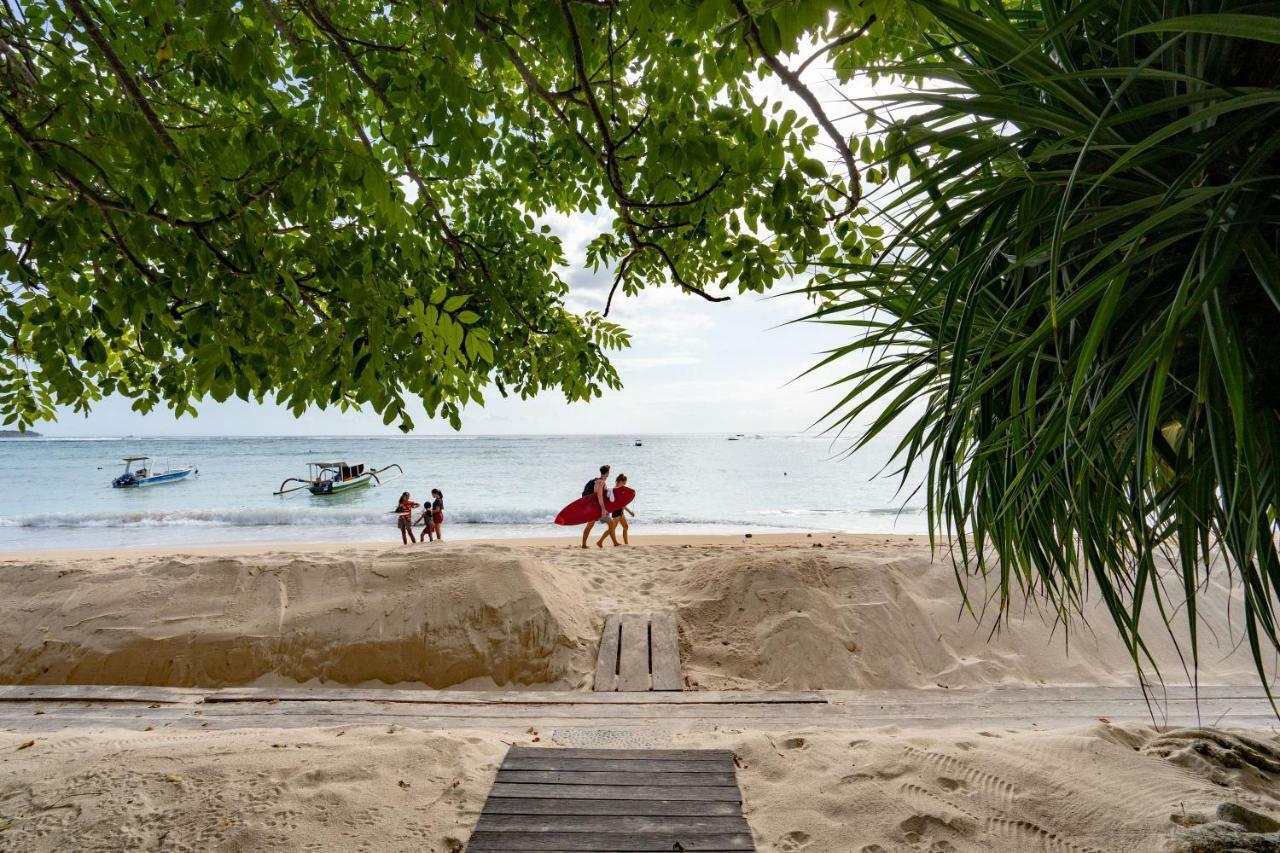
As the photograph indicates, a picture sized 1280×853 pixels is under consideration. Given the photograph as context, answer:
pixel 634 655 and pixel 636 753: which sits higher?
pixel 636 753

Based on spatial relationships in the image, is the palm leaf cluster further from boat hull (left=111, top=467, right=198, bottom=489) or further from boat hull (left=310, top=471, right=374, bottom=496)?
boat hull (left=111, top=467, right=198, bottom=489)

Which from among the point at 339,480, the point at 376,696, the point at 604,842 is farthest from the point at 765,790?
the point at 339,480

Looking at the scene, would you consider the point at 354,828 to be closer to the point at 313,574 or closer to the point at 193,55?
the point at 193,55

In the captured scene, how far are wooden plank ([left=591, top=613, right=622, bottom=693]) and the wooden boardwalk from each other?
1.71 feet

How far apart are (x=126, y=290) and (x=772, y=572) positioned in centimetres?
559

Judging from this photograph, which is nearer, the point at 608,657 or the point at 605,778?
the point at 605,778

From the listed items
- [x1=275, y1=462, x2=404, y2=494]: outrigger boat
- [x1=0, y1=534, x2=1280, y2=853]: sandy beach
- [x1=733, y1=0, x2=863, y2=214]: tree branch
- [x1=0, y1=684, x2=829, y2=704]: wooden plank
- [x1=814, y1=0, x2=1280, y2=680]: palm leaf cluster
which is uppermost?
[x1=733, y1=0, x2=863, y2=214]: tree branch

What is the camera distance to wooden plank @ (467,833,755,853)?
2324 mm

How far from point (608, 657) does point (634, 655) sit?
0.74 ft

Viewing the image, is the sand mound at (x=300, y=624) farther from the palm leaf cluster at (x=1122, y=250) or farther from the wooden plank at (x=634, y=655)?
the palm leaf cluster at (x=1122, y=250)

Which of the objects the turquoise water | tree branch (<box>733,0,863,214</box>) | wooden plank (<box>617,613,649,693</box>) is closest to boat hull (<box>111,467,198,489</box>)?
the turquoise water

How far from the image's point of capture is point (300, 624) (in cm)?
555

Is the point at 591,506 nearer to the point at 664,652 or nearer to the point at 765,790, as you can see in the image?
the point at 664,652

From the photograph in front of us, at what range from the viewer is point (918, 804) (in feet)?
8.74
